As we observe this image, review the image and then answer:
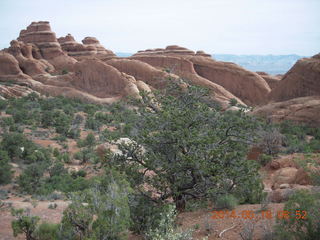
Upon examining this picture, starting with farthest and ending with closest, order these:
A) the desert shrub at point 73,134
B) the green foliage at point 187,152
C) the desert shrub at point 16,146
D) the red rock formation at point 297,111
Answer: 1. the red rock formation at point 297,111
2. the desert shrub at point 73,134
3. the desert shrub at point 16,146
4. the green foliage at point 187,152

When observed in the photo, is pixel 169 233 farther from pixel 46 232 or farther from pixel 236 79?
pixel 236 79

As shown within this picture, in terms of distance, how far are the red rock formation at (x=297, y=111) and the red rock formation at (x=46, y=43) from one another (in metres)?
29.0

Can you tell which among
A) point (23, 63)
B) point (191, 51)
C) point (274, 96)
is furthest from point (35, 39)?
point (274, 96)

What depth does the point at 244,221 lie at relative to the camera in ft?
20.4

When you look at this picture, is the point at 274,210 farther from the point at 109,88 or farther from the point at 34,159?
the point at 109,88

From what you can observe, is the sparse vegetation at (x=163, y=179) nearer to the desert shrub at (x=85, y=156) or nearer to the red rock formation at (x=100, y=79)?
the desert shrub at (x=85, y=156)

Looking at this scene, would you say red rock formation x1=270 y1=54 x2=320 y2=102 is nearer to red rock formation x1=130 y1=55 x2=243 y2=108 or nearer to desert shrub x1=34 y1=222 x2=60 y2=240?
red rock formation x1=130 y1=55 x2=243 y2=108

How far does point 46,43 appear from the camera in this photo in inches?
1913

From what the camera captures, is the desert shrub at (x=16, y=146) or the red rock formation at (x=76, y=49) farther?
the red rock formation at (x=76, y=49)

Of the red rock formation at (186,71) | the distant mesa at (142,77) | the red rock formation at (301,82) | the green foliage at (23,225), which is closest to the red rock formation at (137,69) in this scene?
the distant mesa at (142,77)

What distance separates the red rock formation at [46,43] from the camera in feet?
149

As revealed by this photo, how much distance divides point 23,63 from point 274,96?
32.4m
